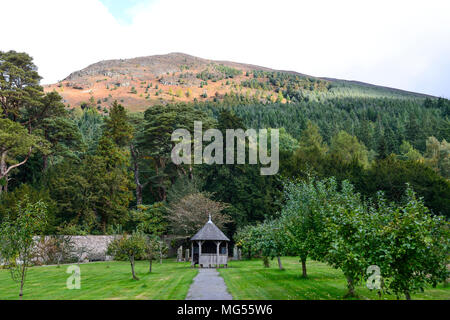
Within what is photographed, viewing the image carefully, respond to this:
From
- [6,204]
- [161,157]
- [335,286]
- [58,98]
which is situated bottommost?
[335,286]

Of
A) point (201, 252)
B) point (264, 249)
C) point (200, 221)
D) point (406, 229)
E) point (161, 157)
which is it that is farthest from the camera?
point (161, 157)

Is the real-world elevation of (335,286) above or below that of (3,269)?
above

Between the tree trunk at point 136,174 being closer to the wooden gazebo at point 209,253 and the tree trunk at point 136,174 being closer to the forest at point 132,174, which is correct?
the forest at point 132,174

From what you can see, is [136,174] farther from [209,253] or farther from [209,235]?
[209,235]

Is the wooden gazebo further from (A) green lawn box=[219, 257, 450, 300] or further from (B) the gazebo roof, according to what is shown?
(A) green lawn box=[219, 257, 450, 300]

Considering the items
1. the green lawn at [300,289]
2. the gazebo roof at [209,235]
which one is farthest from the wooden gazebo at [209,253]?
the green lawn at [300,289]

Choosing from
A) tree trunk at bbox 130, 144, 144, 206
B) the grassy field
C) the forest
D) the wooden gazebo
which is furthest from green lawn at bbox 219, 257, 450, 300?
tree trunk at bbox 130, 144, 144, 206

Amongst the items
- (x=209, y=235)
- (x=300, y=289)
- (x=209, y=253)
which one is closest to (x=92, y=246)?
(x=209, y=253)

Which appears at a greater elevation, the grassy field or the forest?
the forest

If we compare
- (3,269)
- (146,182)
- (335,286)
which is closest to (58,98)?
(146,182)

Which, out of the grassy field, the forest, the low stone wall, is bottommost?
the low stone wall
